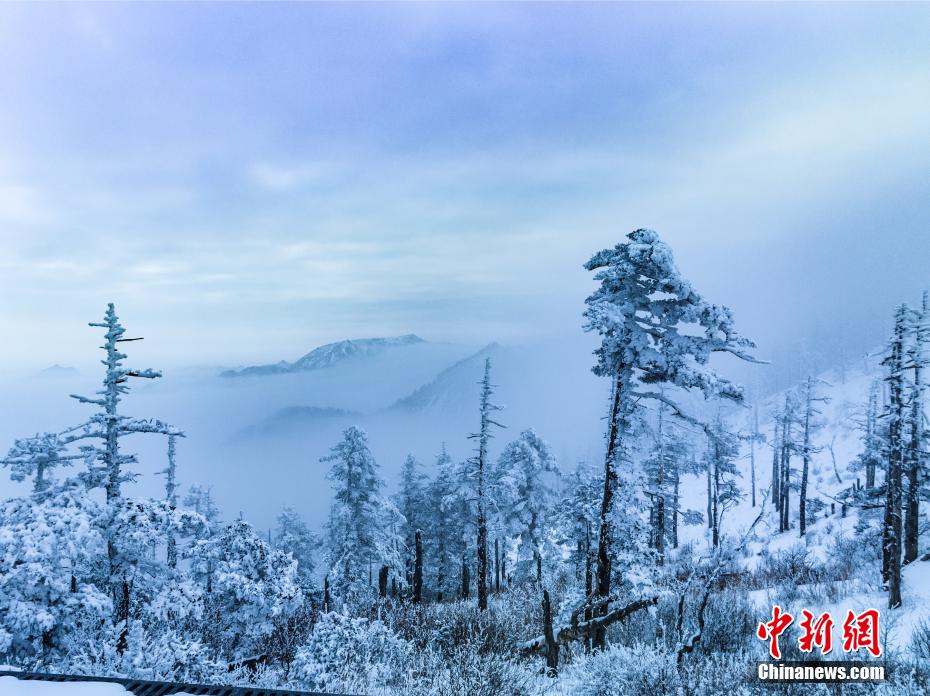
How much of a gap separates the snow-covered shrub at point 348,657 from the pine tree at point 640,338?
15.0 feet

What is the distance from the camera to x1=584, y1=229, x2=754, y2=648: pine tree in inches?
432

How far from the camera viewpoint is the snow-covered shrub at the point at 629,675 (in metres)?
6.77

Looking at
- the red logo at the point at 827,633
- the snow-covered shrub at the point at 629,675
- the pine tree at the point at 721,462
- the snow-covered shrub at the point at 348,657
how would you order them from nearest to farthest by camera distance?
1. the snow-covered shrub at the point at 629,675
2. the red logo at the point at 827,633
3. the snow-covered shrub at the point at 348,657
4. the pine tree at the point at 721,462

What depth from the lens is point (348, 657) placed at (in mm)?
9672

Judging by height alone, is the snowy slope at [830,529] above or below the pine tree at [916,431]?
below

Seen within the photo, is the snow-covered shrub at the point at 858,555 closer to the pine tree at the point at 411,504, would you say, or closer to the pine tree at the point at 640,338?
the pine tree at the point at 640,338

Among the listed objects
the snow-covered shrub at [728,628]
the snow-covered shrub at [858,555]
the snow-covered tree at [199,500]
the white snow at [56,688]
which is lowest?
the snow-covered tree at [199,500]

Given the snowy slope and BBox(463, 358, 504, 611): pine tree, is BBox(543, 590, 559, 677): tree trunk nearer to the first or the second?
the snowy slope

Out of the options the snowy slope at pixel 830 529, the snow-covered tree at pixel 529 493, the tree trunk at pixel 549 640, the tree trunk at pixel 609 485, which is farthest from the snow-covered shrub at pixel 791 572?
the snow-covered tree at pixel 529 493

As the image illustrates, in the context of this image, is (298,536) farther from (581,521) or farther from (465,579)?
(581,521)

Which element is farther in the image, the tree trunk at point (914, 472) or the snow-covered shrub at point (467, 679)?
the tree trunk at point (914, 472)

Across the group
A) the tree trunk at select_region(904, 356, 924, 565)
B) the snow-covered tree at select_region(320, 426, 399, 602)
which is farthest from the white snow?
the snow-covered tree at select_region(320, 426, 399, 602)

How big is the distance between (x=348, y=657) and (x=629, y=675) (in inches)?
211

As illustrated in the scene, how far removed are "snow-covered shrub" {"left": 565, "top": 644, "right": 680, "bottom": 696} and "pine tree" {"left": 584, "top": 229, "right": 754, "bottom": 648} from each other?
141 inches
